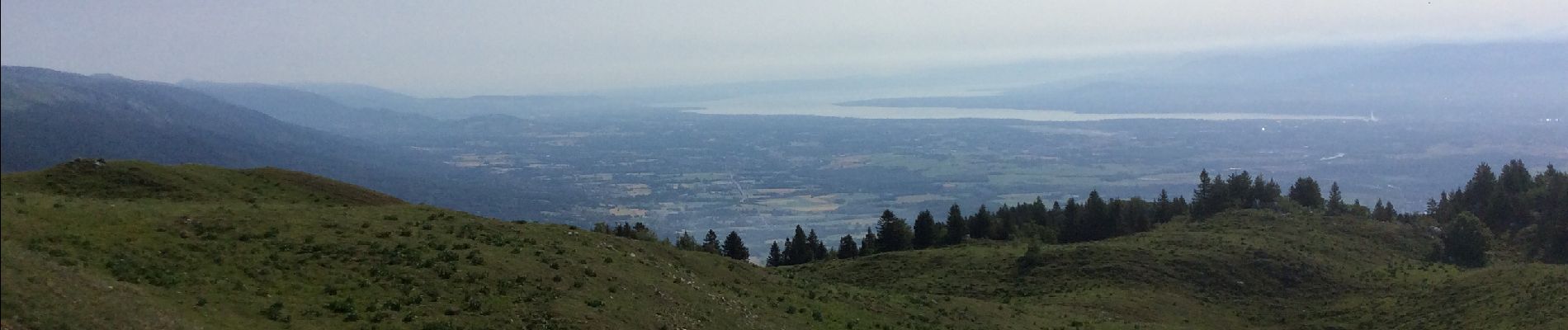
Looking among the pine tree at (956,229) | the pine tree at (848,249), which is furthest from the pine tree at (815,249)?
the pine tree at (956,229)

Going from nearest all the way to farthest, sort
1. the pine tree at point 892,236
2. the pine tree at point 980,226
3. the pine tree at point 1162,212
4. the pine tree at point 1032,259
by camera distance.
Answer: the pine tree at point 1032,259 → the pine tree at point 892,236 → the pine tree at point 980,226 → the pine tree at point 1162,212

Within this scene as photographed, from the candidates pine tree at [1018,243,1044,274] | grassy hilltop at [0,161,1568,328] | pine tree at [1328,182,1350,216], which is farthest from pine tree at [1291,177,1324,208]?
pine tree at [1018,243,1044,274]

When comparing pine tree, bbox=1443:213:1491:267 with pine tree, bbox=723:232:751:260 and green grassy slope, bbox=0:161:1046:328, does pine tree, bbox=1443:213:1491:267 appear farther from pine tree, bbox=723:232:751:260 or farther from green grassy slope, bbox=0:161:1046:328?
pine tree, bbox=723:232:751:260

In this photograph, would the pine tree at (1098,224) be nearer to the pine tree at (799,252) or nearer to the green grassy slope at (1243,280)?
the green grassy slope at (1243,280)

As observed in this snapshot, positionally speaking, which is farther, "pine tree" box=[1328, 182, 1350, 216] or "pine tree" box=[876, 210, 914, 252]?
"pine tree" box=[876, 210, 914, 252]

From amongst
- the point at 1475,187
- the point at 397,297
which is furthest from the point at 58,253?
the point at 1475,187

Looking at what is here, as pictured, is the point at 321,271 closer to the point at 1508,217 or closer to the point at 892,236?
the point at 892,236
